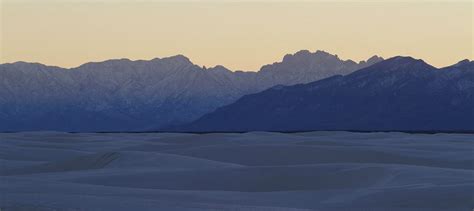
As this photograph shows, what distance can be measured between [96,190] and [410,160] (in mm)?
18394

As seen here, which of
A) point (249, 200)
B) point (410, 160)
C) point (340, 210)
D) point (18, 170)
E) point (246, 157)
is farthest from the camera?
point (246, 157)

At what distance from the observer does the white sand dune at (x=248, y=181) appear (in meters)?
18.0

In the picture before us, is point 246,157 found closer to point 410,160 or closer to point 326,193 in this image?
point 410,160

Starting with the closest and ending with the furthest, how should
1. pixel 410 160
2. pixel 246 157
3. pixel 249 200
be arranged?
1. pixel 249 200
2. pixel 410 160
3. pixel 246 157

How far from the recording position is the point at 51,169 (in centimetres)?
3319

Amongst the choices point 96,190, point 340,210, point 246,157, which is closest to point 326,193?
point 340,210

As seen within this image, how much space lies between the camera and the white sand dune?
18047mm

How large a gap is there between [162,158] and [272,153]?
7770mm

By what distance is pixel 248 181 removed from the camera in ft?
84.2

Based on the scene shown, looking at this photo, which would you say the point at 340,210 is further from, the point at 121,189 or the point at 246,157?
the point at 246,157

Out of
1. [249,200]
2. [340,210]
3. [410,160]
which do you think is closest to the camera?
[340,210]

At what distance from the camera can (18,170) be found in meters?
33.0

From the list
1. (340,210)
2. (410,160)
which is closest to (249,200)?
(340,210)

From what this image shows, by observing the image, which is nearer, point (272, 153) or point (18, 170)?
point (18, 170)
